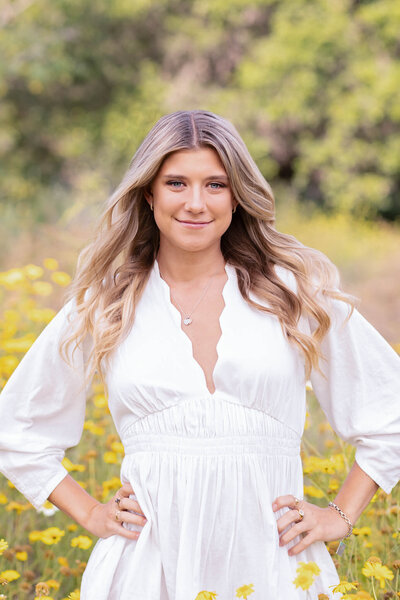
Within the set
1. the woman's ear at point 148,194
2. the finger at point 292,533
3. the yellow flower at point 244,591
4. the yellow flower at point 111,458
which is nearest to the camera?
the yellow flower at point 244,591

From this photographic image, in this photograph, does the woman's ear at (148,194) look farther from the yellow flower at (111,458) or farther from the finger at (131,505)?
the yellow flower at (111,458)

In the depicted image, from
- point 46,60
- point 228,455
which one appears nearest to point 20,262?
point 46,60

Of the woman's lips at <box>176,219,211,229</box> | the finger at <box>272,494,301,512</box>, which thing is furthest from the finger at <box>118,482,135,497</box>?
the woman's lips at <box>176,219,211,229</box>

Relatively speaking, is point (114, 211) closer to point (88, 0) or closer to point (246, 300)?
point (246, 300)

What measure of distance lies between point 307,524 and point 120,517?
390mm

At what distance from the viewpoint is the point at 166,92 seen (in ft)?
35.8

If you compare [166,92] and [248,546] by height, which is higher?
[166,92]

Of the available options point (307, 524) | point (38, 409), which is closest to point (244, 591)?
point (307, 524)

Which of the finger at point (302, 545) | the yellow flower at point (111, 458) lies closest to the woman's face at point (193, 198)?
the finger at point (302, 545)

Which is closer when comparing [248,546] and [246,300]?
[248,546]

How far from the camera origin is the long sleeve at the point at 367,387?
5.66 ft

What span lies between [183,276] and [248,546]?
627mm

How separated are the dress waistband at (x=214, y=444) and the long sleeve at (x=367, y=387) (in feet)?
0.58

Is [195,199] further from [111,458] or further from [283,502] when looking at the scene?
[111,458]
